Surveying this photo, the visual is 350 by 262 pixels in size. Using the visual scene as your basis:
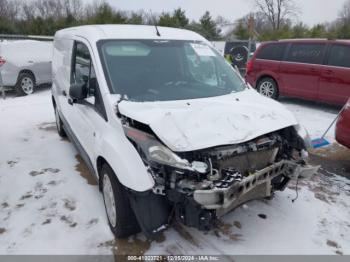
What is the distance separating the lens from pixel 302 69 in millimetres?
8312

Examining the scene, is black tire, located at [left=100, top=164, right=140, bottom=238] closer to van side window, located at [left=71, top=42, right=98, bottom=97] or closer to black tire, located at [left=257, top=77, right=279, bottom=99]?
van side window, located at [left=71, top=42, right=98, bottom=97]

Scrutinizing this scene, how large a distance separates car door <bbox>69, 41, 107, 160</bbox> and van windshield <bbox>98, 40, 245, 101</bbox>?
0.77 feet

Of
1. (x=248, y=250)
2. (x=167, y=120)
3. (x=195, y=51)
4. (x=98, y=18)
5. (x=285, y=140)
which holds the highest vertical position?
(x=98, y=18)

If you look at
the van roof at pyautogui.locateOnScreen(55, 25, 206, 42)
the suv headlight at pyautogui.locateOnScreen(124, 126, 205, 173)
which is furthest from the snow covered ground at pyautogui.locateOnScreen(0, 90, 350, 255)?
the van roof at pyautogui.locateOnScreen(55, 25, 206, 42)

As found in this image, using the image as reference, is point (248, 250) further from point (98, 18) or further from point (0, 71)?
point (98, 18)

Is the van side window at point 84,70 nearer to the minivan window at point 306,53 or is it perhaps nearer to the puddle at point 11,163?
the puddle at point 11,163

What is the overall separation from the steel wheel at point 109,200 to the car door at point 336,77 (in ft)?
21.6

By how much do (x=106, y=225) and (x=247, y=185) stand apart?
5.26ft

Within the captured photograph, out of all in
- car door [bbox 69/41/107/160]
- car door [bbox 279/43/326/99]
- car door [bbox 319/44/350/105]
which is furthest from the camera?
car door [bbox 279/43/326/99]

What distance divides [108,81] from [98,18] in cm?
2240

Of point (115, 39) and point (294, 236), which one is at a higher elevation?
point (115, 39)

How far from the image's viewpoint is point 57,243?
307cm

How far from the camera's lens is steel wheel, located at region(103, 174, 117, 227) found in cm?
301

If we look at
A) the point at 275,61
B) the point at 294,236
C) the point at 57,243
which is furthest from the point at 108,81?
the point at 275,61
